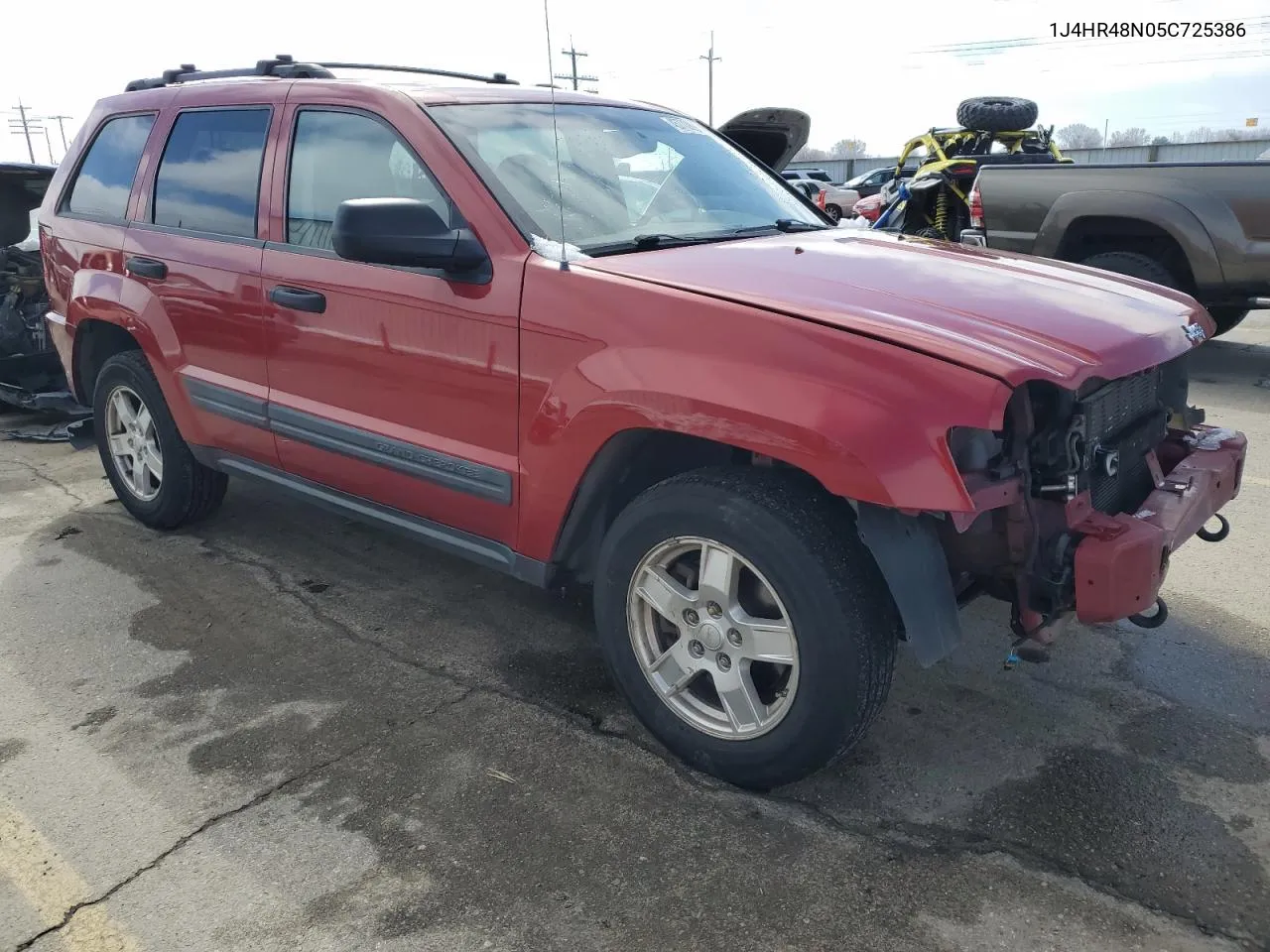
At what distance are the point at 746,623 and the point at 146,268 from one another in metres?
3.02

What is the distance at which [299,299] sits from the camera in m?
3.42

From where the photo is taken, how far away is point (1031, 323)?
242 centimetres

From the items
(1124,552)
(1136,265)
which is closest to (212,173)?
(1124,552)

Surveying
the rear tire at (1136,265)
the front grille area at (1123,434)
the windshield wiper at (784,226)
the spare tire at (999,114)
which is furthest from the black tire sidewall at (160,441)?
the spare tire at (999,114)

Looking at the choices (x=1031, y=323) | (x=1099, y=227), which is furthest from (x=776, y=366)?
(x=1099, y=227)

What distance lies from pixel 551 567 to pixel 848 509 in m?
0.93

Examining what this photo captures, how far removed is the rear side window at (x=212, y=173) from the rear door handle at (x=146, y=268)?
0.56 feet

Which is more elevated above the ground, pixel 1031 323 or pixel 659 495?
pixel 1031 323

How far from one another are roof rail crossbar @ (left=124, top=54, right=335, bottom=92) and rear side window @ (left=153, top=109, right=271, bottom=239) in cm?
24

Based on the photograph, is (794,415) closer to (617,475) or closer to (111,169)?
(617,475)

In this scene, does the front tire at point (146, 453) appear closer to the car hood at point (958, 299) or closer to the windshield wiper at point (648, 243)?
the windshield wiper at point (648, 243)

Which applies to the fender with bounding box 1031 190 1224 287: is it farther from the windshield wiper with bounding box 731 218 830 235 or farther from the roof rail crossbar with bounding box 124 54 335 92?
the roof rail crossbar with bounding box 124 54 335 92

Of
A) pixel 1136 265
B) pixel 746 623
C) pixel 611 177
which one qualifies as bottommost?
pixel 746 623

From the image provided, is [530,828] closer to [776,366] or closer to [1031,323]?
[776,366]
